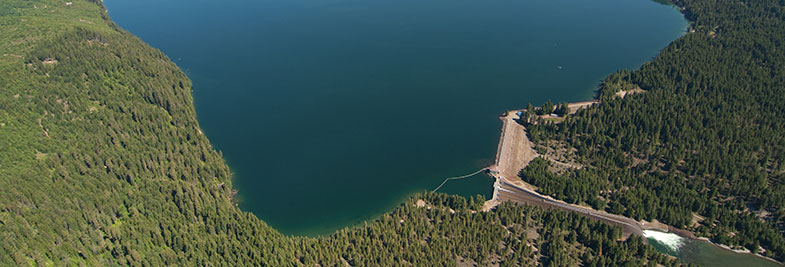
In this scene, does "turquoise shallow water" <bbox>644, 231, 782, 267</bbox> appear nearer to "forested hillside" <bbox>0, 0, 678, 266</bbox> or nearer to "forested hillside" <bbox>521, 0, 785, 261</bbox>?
"forested hillside" <bbox>521, 0, 785, 261</bbox>

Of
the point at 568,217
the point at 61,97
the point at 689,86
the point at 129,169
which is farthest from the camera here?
the point at 689,86

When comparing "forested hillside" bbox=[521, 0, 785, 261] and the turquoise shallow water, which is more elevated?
"forested hillside" bbox=[521, 0, 785, 261]

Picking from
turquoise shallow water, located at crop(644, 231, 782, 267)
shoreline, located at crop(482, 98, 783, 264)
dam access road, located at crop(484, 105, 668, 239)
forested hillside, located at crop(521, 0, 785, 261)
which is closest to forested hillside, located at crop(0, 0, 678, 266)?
dam access road, located at crop(484, 105, 668, 239)

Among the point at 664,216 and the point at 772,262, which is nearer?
the point at 772,262

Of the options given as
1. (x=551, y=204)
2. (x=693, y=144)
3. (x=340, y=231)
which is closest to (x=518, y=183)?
(x=551, y=204)

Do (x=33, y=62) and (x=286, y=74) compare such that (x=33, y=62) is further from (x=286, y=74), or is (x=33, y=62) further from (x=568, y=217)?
(x=568, y=217)

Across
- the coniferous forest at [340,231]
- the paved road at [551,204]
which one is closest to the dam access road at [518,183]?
the paved road at [551,204]

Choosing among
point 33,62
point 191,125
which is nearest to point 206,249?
point 191,125
